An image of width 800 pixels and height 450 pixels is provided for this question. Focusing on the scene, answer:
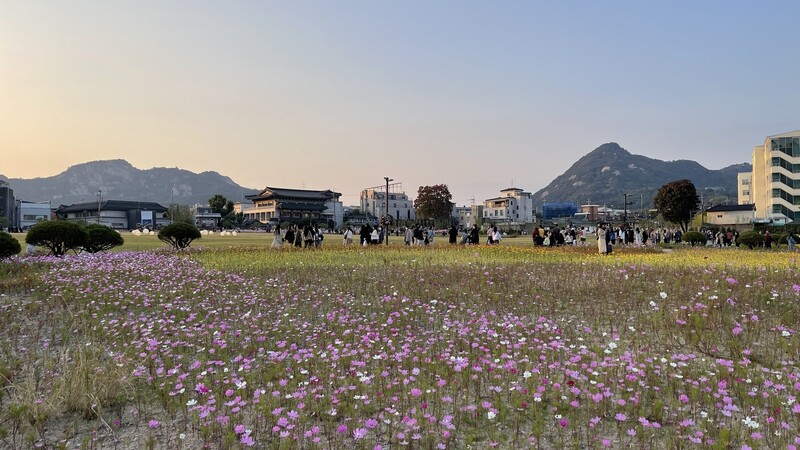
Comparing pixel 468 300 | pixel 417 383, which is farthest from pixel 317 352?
pixel 468 300

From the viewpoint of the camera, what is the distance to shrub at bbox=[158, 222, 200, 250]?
23.2m

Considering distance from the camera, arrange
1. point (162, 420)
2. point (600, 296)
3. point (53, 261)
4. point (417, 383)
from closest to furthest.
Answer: point (162, 420) → point (417, 383) → point (600, 296) → point (53, 261)

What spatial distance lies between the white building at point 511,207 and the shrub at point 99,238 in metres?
106

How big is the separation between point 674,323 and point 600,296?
84.6 inches

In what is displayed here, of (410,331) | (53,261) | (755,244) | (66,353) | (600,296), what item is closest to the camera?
(66,353)

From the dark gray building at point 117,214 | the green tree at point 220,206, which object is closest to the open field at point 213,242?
the green tree at point 220,206

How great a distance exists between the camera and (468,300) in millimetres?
8625

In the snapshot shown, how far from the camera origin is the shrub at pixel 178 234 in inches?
914

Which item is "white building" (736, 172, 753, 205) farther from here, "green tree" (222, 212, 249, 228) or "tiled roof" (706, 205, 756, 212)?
"green tree" (222, 212, 249, 228)

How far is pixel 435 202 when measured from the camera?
9900cm

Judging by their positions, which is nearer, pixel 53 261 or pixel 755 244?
pixel 53 261

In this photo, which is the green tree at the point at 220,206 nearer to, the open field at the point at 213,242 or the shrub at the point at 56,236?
the open field at the point at 213,242

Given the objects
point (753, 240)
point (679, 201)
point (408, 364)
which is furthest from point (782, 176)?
point (408, 364)

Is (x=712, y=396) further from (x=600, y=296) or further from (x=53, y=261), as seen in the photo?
(x=53, y=261)
